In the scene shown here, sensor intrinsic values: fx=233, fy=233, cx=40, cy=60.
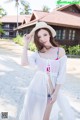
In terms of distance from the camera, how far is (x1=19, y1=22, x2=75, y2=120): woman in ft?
9.59

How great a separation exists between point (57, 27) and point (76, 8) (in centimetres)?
489

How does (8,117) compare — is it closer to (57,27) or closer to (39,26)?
(39,26)

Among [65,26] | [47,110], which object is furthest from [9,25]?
[47,110]

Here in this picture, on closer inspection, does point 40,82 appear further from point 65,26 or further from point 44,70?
point 65,26

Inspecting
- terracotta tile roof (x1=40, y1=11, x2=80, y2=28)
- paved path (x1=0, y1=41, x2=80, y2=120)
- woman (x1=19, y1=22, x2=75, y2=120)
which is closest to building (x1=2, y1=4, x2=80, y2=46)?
terracotta tile roof (x1=40, y1=11, x2=80, y2=28)

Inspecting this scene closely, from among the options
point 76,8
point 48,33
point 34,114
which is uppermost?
point 76,8

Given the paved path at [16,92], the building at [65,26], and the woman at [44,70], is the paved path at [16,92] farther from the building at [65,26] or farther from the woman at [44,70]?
the building at [65,26]

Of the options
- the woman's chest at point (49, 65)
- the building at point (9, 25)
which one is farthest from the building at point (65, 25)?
the building at point (9, 25)

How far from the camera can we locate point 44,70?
293cm

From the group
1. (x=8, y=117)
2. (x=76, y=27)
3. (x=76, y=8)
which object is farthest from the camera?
(x=76, y=8)

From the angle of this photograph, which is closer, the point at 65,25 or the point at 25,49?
the point at 25,49

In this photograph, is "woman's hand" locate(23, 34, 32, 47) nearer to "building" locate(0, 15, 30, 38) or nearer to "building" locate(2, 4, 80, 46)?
"building" locate(2, 4, 80, 46)

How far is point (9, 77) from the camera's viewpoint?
9.05 meters

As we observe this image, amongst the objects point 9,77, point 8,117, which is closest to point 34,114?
point 8,117
